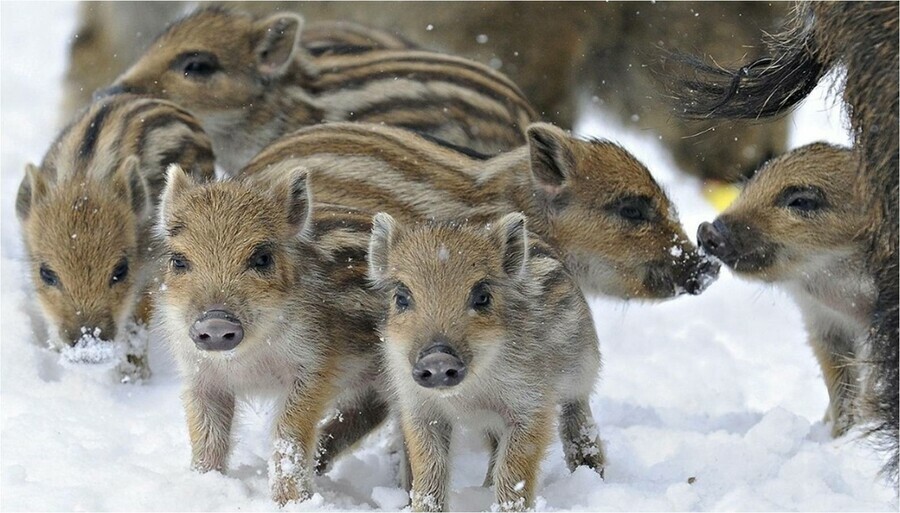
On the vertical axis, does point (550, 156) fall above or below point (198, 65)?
below

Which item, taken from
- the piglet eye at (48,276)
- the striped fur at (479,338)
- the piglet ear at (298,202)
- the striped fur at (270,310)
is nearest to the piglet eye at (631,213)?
the striped fur at (479,338)

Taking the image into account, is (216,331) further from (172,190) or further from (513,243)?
(513,243)

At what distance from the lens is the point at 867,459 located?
4.45 meters

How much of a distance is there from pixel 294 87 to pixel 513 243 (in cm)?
271

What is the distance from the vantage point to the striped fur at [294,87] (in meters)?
6.12

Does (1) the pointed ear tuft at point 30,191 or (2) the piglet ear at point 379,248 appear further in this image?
(1) the pointed ear tuft at point 30,191

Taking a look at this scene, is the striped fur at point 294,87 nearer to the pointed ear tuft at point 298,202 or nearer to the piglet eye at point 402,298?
the pointed ear tuft at point 298,202

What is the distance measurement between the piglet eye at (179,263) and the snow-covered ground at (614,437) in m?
0.63

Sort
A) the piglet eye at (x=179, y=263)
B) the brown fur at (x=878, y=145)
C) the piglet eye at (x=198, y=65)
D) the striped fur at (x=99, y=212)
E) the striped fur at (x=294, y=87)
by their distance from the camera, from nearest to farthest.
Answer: the brown fur at (x=878, y=145)
the piglet eye at (x=179, y=263)
the striped fur at (x=99, y=212)
the striped fur at (x=294, y=87)
the piglet eye at (x=198, y=65)

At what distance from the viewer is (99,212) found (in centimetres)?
505

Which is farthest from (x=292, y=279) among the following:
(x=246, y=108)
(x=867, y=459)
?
(x=246, y=108)

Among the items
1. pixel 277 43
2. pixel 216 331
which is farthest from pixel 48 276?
pixel 277 43

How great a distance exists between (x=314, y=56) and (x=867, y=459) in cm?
361

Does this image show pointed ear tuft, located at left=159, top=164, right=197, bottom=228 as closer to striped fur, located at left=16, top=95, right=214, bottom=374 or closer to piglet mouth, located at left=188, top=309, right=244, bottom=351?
piglet mouth, located at left=188, top=309, right=244, bottom=351
